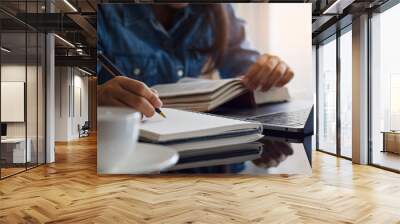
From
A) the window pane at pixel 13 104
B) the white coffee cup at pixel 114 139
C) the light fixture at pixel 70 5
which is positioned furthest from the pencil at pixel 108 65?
the window pane at pixel 13 104

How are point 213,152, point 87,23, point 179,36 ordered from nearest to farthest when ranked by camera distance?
point 213,152 → point 179,36 → point 87,23

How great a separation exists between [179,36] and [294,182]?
9.12 feet

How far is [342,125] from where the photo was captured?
8.77m

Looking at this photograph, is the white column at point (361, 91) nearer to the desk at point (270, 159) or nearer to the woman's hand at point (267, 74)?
the desk at point (270, 159)

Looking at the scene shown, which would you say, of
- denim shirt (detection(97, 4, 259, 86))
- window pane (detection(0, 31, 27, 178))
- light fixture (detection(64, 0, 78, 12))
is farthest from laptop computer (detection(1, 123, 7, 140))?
light fixture (detection(64, 0, 78, 12))

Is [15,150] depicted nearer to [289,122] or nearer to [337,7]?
[289,122]

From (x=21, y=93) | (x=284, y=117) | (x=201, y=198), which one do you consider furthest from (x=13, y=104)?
(x=284, y=117)

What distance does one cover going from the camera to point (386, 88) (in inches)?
275

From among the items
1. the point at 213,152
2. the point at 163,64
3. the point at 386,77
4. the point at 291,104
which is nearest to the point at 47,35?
the point at 163,64

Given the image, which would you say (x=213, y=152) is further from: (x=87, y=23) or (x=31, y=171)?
(x=87, y=23)

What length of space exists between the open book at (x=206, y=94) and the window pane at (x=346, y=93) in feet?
10.5

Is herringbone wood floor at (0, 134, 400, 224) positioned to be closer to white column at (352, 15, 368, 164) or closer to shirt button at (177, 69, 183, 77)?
white column at (352, 15, 368, 164)

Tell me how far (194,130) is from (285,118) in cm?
142

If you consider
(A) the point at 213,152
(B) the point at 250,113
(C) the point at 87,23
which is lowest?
(A) the point at 213,152
